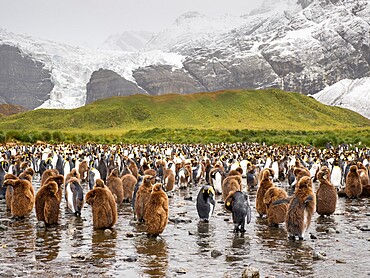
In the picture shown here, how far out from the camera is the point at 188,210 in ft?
37.6

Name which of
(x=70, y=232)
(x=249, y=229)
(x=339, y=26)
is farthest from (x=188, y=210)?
(x=339, y=26)

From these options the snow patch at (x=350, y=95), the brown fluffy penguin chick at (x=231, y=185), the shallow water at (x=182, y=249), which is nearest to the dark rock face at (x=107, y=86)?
the snow patch at (x=350, y=95)

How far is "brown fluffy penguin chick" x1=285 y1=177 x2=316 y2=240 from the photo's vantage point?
772 centimetres

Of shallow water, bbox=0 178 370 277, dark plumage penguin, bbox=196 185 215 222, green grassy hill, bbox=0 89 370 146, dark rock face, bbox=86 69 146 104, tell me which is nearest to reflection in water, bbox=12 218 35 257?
shallow water, bbox=0 178 370 277

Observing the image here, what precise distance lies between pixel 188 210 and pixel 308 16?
568ft

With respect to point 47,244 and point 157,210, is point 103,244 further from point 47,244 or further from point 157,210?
point 157,210

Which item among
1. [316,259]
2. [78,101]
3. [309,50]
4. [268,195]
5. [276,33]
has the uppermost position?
[276,33]

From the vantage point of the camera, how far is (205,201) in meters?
9.40

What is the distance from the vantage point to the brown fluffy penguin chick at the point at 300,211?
7.72 m

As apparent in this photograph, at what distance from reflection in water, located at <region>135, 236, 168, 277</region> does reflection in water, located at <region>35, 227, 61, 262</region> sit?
4.11 ft

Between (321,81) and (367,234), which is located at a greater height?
(321,81)

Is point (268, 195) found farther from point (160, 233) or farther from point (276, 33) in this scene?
point (276, 33)

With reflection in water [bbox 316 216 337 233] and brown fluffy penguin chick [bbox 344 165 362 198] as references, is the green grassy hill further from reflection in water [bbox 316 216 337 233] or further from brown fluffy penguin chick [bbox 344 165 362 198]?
reflection in water [bbox 316 216 337 233]

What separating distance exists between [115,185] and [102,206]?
10.2 feet
